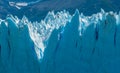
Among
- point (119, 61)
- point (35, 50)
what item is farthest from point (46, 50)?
point (119, 61)

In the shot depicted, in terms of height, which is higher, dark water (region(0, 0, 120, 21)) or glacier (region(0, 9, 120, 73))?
dark water (region(0, 0, 120, 21))

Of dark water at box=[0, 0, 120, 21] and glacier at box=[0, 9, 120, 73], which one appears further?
dark water at box=[0, 0, 120, 21]

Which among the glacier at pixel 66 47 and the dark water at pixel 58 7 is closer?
the glacier at pixel 66 47

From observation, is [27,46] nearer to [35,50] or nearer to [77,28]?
[35,50]

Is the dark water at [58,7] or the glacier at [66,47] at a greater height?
the dark water at [58,7]

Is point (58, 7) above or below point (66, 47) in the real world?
above
